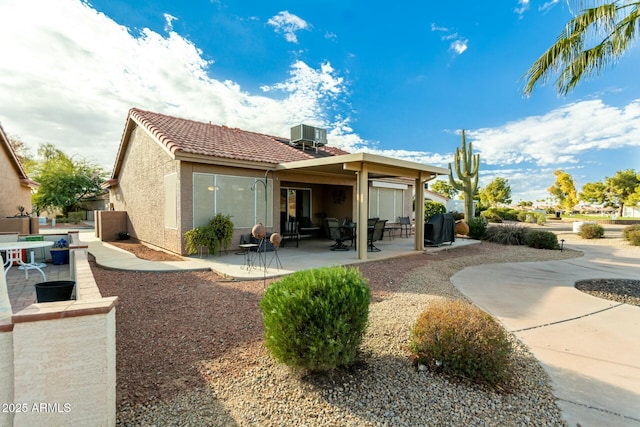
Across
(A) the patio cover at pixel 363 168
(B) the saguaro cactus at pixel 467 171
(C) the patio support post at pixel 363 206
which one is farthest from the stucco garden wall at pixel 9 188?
(B) the saguaro cactus at pixel 467 171

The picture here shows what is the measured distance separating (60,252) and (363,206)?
8354 millimetres

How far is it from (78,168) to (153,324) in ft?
110

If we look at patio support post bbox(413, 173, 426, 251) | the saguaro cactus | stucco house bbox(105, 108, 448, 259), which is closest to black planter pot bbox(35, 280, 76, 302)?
stucco house bbox(105, 108, 448, 259)

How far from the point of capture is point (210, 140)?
1095 centimetres

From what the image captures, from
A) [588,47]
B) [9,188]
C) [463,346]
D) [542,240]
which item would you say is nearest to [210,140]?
[9,188]

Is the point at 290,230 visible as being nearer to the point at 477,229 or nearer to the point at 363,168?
the point at 363,168

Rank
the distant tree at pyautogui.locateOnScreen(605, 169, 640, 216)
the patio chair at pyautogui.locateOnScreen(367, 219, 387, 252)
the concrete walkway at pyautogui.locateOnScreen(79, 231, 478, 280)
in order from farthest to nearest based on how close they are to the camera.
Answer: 1. the distant tree at pyautogui.locateOnScreen(605, 169, 640, 216)
2. the patio chair at pyautogui.locateOnScreen(367, 219, 387, 252)
3. the concrete walkway at pyautogui.locateOnScreen(79, 231, 478, 280)

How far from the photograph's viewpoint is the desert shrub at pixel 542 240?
489 inches

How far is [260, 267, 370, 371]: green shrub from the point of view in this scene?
101 inches

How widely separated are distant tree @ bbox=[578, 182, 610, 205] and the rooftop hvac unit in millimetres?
50592

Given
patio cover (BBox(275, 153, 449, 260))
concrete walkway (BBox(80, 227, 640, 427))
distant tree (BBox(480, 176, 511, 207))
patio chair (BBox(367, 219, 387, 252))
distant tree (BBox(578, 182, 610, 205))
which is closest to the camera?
concrete walkway (BBox(80, 227, 640, 427))

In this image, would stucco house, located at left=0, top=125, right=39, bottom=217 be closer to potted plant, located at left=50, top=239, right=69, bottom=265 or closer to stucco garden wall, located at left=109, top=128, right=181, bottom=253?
stucco garden wall, located at left=109, top=128, right=181, bottom=253

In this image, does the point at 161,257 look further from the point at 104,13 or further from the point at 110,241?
the point at 104,13

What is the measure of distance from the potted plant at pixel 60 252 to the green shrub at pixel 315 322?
7976mm
